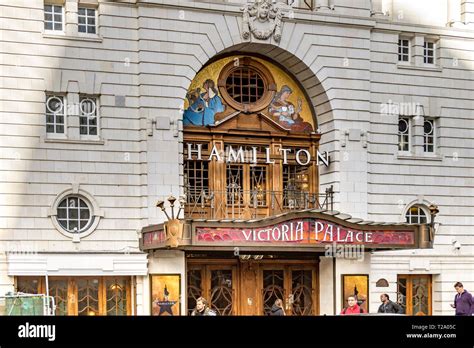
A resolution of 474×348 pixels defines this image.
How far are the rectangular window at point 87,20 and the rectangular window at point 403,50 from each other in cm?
1171

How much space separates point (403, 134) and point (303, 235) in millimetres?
8096

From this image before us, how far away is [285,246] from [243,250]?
1.31 meters

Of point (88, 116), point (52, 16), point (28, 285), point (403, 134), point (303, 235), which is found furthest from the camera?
point (403, 134)

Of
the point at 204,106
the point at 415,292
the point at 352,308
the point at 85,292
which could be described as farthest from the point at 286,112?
the point at 85,292

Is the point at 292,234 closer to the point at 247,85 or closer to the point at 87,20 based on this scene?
the point at 247,85

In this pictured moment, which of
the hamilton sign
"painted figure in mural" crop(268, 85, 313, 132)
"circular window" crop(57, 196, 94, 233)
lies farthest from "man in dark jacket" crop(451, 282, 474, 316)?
"circular window" crop(57, 196, 94, 233)

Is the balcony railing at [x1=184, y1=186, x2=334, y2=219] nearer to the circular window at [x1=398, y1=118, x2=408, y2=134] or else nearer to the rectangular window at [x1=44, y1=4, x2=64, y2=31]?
the circular window at [x1=398, y1=118, x2=408, y2=134]

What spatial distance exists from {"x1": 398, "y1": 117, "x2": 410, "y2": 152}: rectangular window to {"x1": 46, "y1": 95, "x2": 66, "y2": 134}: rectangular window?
12.6 meters

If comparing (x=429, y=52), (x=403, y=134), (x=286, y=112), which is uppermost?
(x=429, y=52)

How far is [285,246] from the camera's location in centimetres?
2447

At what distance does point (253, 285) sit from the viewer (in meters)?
27.7

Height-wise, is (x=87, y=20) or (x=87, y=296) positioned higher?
(x=87, y=20)
